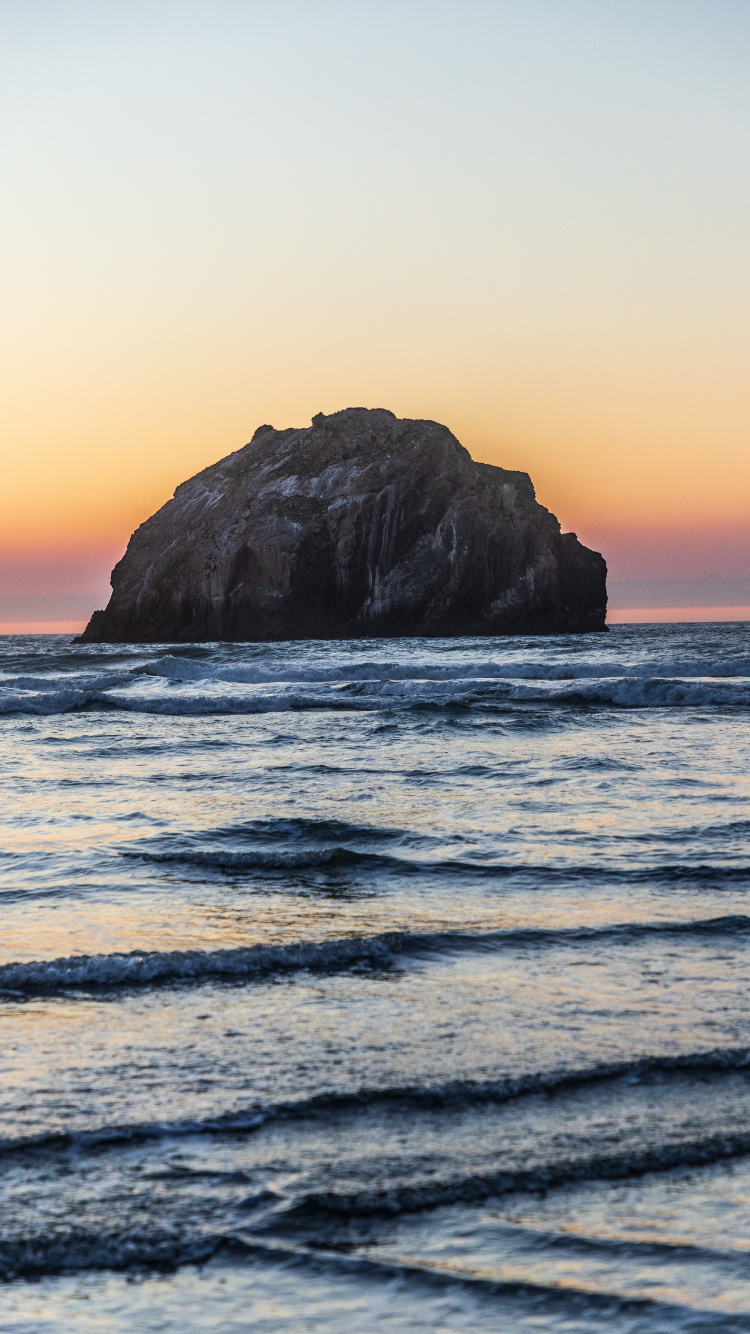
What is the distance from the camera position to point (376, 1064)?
3.56m

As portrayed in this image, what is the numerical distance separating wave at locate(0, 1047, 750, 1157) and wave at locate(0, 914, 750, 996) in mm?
1453

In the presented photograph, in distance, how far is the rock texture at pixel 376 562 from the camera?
83.1 metres

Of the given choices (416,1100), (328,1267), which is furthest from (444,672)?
(328,1267)

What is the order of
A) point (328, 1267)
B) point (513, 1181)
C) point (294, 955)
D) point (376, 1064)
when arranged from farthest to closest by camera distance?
point (294, 955)
point (376, 1064)
point (513, 1181)
point (328, 1267)

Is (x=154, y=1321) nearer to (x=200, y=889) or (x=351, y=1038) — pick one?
(x=351, y=1038)

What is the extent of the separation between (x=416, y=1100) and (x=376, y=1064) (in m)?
0.32

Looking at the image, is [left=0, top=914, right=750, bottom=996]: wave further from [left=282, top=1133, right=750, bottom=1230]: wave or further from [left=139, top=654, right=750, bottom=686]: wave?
[left=139, top=654, right=750, bottom=686]: wave

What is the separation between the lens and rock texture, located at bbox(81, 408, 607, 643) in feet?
273

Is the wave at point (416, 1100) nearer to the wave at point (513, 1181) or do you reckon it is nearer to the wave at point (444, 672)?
the wave at point (513, 1181)

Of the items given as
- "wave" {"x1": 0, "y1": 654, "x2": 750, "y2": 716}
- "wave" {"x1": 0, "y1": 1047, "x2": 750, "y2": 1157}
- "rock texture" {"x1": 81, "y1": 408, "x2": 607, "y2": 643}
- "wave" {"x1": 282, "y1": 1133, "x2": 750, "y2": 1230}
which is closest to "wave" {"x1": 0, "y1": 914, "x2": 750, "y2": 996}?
"wave" {"x1": 0, "y1": 1047, "x2": 750, "y2": 1157}

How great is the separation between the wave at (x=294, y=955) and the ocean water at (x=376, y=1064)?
0.02 meters

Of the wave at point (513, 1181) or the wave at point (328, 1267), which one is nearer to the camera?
the wave at point (328, 1267)

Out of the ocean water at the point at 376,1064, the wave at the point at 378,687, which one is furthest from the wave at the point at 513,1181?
the wave at the point at 378,687

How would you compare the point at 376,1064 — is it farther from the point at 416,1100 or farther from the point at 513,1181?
the point at 513,1181
